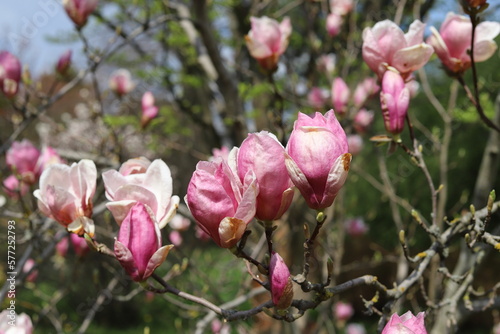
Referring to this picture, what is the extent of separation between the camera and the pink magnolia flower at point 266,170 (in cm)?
68

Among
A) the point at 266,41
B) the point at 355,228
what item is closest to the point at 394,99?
the point at 266,41

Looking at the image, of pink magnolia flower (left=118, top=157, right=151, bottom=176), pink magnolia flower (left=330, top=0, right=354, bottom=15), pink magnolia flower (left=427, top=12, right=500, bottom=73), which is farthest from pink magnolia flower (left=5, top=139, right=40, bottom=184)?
pink magnolia flower (left=330, top=0, right=354, bottom=15)

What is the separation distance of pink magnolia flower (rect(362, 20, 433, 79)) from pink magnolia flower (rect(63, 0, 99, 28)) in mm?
1161

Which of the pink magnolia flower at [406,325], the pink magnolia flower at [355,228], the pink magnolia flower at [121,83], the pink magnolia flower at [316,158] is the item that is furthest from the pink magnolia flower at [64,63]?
the pink magnolia flower at [355,228]

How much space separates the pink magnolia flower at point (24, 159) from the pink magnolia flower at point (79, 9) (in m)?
0.51

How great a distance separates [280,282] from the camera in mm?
674

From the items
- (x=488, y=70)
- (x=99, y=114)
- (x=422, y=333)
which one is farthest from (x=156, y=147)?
(x=422, y=333)

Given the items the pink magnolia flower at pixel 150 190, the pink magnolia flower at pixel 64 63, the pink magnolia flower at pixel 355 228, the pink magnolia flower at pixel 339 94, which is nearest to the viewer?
the pink magnolia flower at pixel 150 190

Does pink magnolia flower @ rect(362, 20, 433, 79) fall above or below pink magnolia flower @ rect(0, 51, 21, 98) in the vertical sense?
above

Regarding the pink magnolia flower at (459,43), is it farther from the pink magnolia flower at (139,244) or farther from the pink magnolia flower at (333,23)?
the pink magnolia flower at (333,23)

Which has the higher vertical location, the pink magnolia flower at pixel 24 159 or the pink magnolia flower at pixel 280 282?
the pink magnolia flower at pixel 280 282

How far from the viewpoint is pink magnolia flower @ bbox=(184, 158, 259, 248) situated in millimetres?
674

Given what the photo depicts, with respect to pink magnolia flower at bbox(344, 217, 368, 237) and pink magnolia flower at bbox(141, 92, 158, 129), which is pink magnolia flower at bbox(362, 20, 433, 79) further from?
pink magnolia flower at bbox(344, 217, 368, 237)

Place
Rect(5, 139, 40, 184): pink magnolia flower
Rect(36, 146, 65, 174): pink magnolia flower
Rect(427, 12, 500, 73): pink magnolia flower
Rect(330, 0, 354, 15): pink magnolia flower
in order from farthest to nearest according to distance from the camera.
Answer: Rect(330, 0, 354, 15): pink magnolia flower < Rect(5, 139, 40, 184): pink magnolia flower < Rect(36, 146, 65, 174): pink magnolia flower < Rect(427, 12, 500, 73): pink magnolia flower
